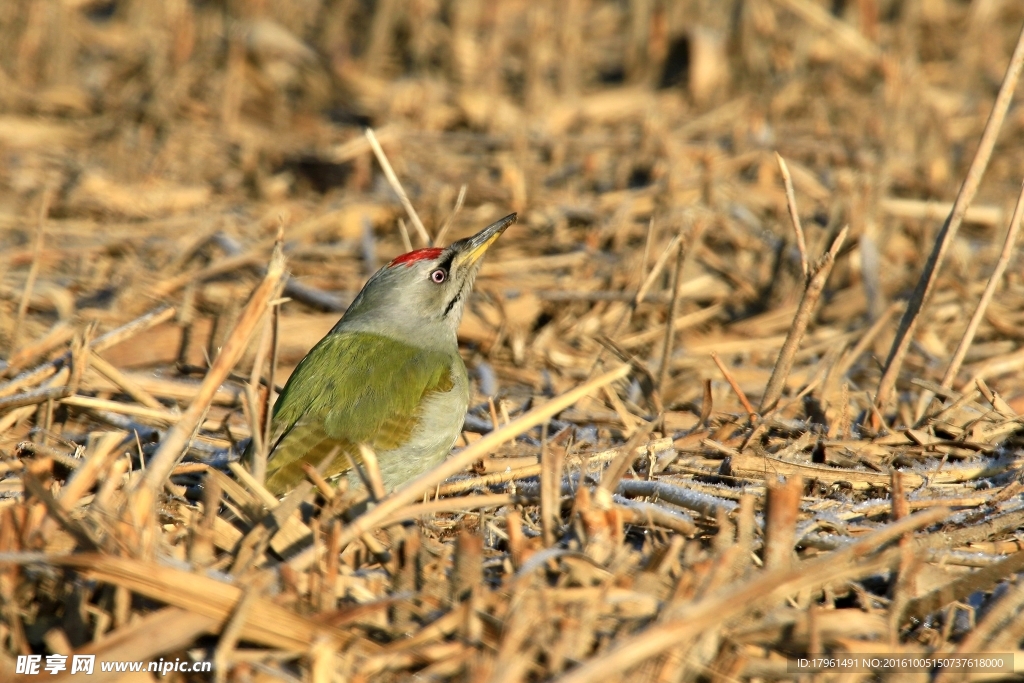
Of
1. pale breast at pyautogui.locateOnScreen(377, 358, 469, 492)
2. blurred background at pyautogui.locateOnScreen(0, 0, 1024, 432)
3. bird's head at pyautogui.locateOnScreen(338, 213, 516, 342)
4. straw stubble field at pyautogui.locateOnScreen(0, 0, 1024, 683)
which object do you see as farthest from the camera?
blurred background at pyautogui.locateOnScreen(0, 0, 1024, 432)

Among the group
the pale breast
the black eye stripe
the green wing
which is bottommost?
the pale breast

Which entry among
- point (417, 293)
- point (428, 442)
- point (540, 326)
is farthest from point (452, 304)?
point (540, 326)

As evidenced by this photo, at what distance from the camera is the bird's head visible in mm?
4617

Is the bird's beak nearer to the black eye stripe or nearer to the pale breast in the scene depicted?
the black eye stripe

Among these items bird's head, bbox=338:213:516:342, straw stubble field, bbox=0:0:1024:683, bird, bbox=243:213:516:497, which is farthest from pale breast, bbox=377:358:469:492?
bird's head, bbox=338:213:516:342

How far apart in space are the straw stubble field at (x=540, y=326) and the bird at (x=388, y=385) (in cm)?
19

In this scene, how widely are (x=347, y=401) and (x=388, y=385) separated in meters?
0.19

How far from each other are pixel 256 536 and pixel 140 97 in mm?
5714

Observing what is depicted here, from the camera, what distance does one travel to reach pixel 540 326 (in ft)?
19.1

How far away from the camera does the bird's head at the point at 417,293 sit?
4617 mm

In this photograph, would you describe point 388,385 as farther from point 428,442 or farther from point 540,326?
point 540,326

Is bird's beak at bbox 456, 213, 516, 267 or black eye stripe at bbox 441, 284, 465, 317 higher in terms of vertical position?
bird's beak at bbox 456, 213, 516, 267

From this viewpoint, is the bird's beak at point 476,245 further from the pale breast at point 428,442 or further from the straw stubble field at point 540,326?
the pale breast at point 428,442

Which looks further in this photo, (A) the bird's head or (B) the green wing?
(A) the bird's head
